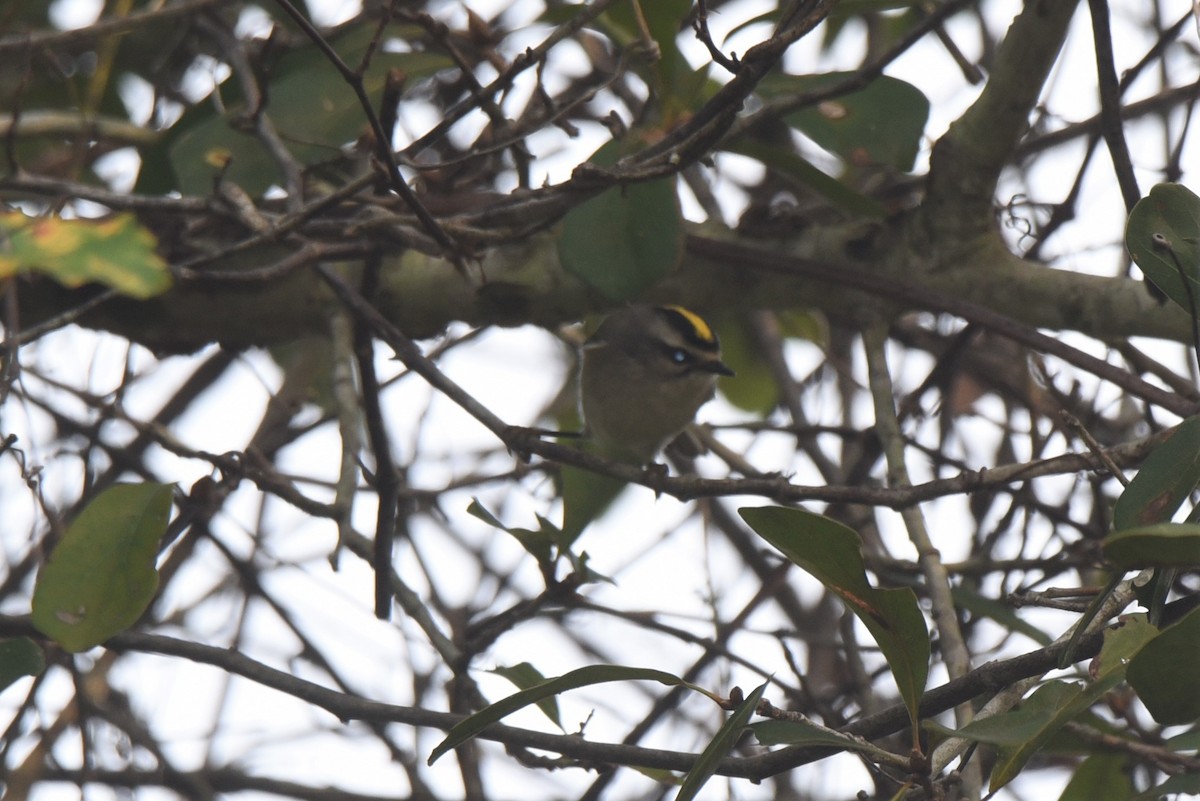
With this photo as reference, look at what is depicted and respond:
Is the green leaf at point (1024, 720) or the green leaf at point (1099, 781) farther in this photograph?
the green leaf at point (1099, 781)

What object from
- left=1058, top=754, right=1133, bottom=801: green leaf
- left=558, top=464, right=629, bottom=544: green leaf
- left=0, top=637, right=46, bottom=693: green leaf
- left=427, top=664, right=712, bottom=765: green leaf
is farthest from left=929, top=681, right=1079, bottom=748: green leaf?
left=0, top=637, right=46, bottom=693: green leaf

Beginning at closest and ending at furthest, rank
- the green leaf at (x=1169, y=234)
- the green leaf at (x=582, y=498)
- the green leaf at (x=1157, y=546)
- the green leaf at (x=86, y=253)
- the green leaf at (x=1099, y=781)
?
1. the green leaf at (x=86, y=253)
2. the green leaf at (x=1157, y=546)
3. the green leaf at (x=1169, y=234)
4. the green leaf at (x=1099, y=781)
5. the green leaf at (x=582, y=498)

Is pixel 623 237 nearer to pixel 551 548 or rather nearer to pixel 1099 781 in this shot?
pixel 551 548

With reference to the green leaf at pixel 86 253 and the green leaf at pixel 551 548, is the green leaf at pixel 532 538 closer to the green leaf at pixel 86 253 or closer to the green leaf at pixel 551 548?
the green leaf at pixel 551 548

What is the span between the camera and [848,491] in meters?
2.12

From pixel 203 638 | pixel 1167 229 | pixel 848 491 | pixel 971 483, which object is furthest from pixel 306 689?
pixel 203 638

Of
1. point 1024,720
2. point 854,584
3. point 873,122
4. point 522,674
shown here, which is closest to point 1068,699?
point 1024,720

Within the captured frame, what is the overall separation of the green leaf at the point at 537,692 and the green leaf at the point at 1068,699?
43 centimetres

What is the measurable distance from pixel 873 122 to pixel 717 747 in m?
1.84

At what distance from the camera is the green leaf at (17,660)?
2.28 meters

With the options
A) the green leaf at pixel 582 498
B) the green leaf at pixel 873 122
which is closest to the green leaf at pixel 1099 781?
the green leaf at pixel 582 498

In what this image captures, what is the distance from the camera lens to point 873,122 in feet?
9.87

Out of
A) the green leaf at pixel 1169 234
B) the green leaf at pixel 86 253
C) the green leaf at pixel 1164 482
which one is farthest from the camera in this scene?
the green leaf at pixel 1169 234

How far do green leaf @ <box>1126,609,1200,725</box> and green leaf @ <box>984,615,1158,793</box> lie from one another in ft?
0.06
